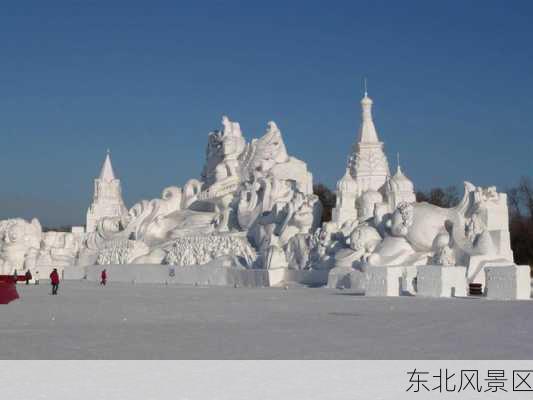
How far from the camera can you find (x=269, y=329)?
15.2 meters

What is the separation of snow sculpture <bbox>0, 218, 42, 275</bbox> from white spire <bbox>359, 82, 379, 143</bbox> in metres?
20.4

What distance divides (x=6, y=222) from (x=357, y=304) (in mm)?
34183

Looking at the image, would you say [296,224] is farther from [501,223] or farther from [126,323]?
[126,323]

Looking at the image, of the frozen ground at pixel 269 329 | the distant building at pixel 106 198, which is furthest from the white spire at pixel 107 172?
the frozen ground at pixel 269 329

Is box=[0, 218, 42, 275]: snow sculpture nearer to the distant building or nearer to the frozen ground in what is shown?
the distant building

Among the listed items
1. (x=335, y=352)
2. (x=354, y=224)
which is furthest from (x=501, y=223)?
(x=335, y=352)

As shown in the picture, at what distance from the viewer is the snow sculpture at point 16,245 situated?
49531mm

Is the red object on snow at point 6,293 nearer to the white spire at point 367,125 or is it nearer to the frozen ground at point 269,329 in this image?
the frozen ground at point 269,329

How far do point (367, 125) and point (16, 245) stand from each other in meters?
21.7

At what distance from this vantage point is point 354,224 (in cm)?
3781

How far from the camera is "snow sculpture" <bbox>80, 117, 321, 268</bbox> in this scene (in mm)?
41375

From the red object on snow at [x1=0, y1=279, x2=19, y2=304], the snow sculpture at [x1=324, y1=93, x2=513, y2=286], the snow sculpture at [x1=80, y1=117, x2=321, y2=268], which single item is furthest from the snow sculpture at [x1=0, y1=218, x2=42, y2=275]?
the red object on snow at [x1=0, y1=279, x2=19, y2=304]

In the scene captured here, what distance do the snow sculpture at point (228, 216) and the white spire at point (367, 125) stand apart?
4.08 m

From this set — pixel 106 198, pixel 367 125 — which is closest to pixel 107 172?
pixel 106 198
